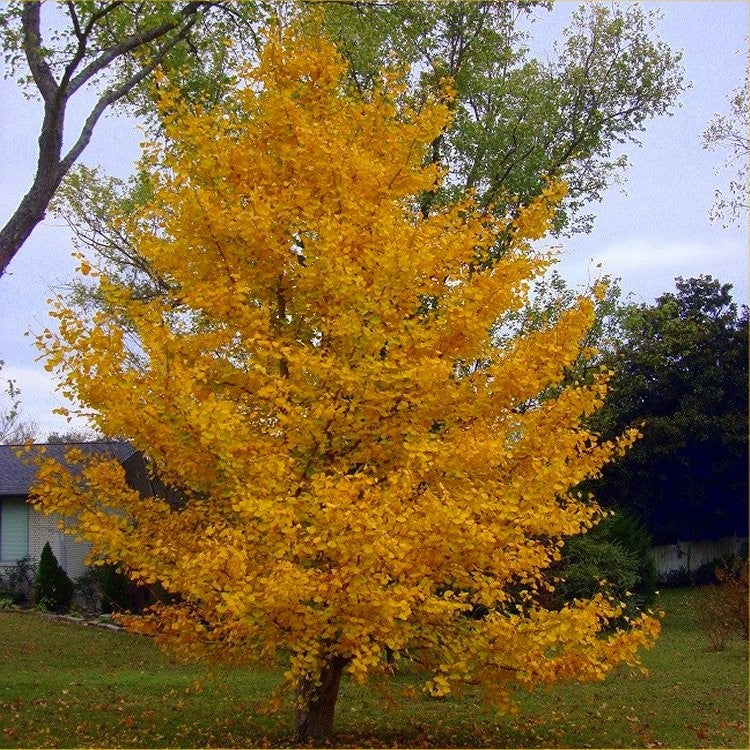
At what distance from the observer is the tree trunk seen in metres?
8.77

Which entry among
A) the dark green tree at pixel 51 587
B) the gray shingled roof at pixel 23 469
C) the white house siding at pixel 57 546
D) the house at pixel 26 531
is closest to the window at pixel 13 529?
the house at pixel 26 531

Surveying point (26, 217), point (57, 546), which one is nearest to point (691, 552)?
point (57, 546)

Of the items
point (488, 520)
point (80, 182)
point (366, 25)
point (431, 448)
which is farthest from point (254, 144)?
point (80, 182)

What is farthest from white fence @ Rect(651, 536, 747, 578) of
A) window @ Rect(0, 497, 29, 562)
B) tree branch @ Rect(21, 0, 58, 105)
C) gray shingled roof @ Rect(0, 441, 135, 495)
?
tree branch @ Rect(21, 0, 58, 105)

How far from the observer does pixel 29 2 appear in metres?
9.13

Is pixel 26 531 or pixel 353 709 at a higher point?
pixel 26 531

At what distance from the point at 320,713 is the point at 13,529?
17.8 metres

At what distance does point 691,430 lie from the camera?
30156 mm

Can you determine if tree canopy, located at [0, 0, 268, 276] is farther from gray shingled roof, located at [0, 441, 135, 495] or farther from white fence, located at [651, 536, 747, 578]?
white fence, located at [651, 536, 747, 578]

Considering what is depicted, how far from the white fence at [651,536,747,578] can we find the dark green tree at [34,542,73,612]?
62.1 feet

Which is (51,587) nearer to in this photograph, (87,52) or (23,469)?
(23,469)

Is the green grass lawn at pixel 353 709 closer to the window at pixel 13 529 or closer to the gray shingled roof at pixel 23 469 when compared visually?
the gray shingled roof at pixel 23 469

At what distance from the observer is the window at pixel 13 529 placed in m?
24.3

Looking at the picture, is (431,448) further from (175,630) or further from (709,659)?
(709,659)
